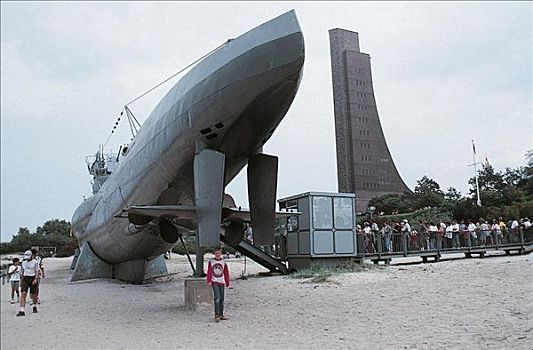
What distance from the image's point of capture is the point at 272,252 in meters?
21.5

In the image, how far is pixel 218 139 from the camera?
11820 millimetres

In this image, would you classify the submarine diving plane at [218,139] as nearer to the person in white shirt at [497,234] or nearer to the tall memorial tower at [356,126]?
the person in white shirt at [497,234]

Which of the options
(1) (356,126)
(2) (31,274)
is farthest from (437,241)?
(1) (356,126)

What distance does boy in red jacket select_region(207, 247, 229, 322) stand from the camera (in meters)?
10.3

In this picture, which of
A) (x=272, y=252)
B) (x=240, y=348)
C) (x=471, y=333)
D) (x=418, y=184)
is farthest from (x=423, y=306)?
(x=418, y=184)

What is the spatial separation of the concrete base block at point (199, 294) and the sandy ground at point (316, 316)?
17cm

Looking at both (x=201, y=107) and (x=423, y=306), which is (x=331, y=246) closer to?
(x=423, y=306)

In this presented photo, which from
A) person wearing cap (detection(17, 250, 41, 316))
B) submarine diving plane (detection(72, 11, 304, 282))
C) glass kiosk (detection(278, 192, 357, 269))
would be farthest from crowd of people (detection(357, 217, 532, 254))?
person wearing cap (detection(17, 250, 41, 316))

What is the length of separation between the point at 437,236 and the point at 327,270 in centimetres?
663

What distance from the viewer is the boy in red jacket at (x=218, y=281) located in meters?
10.3

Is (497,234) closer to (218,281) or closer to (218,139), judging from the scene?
(218,139)

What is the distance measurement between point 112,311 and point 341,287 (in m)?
6.03

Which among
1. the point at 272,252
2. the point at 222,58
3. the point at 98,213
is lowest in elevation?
the point at 272,252

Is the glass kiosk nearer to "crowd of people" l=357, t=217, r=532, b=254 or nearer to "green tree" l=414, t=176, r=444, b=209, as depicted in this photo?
"crowd of people" l=357, t=217, r=532, b=254
